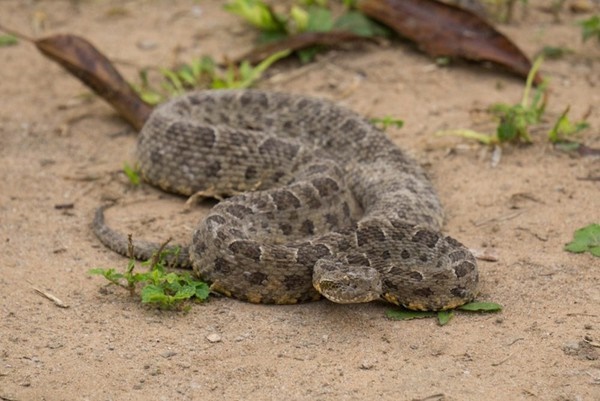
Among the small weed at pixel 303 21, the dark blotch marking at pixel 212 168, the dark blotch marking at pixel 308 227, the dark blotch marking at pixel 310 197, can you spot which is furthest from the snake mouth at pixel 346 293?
the small weed at pixel 303 21

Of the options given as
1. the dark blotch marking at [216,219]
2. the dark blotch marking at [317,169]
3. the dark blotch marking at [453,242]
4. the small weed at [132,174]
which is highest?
the dark blotch marking at [453,242]

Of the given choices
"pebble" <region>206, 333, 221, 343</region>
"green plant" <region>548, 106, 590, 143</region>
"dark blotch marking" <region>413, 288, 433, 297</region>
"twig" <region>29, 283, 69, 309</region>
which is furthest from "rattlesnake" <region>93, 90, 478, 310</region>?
"green plant" <region>548, 106, 590, 143</region>

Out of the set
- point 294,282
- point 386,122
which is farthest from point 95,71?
point 294,282

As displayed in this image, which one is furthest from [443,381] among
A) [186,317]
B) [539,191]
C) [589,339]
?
[539,191]

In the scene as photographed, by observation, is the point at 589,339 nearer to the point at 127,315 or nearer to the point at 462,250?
the point at 462,250

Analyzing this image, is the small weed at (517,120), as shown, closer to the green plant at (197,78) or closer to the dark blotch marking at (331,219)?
the dark blotch marking at (331,219)
